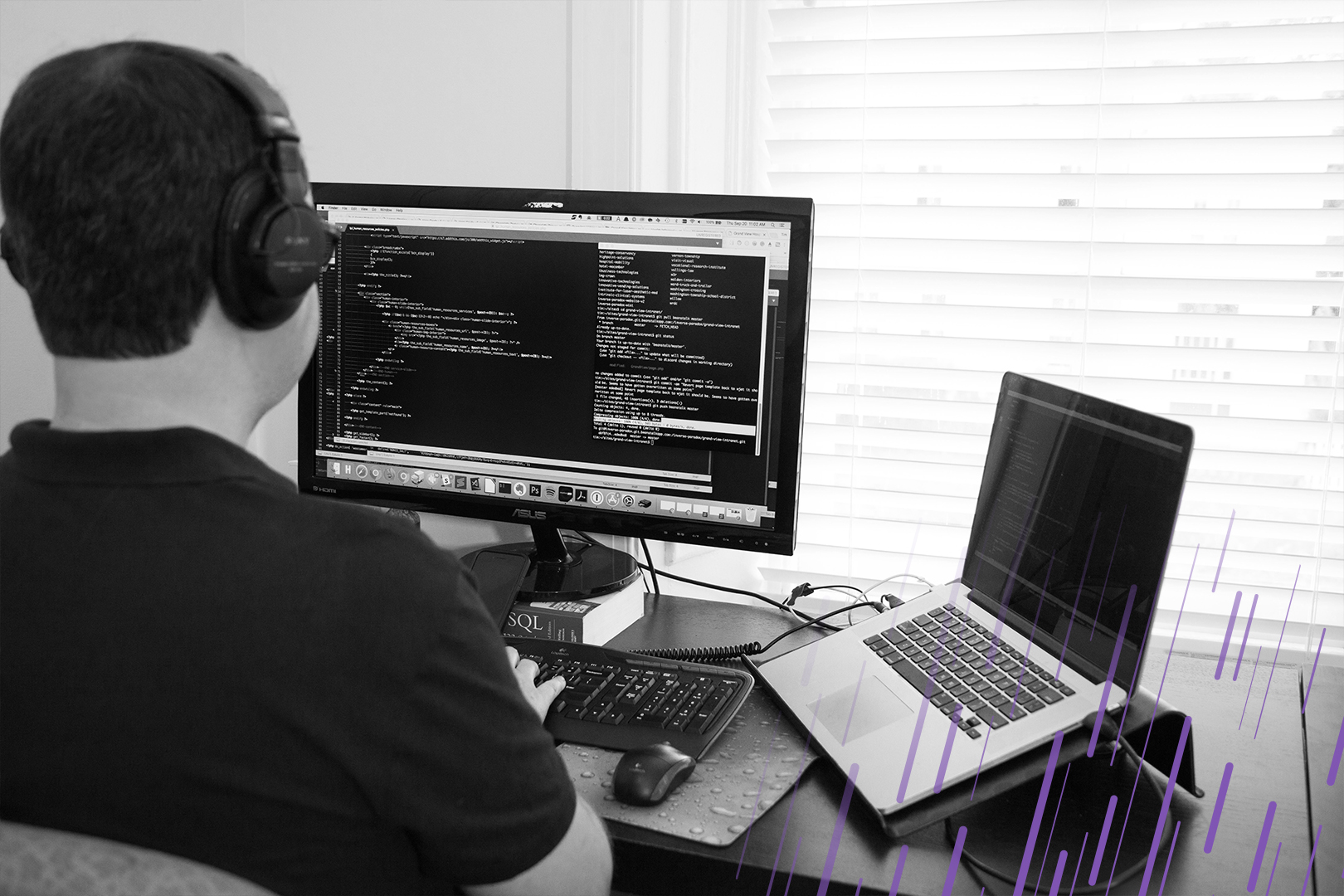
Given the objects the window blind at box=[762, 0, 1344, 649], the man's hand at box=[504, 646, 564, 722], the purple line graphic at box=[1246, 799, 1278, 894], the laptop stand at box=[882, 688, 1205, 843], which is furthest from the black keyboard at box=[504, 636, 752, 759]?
the window blind at box=[762, 0, 1344, 649]

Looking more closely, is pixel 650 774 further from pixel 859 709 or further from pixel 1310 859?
pixel 1310 859

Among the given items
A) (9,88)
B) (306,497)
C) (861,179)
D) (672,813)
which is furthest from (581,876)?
(9,88)

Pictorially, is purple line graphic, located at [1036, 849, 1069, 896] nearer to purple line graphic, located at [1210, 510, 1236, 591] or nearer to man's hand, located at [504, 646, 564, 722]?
man's hand, located at [504, 646, 564, 722]

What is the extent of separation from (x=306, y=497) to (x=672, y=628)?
0.72 m

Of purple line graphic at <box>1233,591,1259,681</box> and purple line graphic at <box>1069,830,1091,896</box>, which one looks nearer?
purple line graphic at <box>1069,830,1091,896</box>

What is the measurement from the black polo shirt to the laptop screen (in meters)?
0.54

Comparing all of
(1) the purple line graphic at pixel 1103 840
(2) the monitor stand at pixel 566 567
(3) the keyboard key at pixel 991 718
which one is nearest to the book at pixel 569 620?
(2) the monitor stand at pixel 566 567

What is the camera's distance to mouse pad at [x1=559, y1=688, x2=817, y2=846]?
0.87 metres

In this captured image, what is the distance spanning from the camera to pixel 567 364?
1287 millimetres

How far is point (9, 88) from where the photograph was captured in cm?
134

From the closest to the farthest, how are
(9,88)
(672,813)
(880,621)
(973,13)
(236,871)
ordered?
(236,871), (672,813), (880,621), (9,88), (973,13)

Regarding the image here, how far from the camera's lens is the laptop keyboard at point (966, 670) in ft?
3.03

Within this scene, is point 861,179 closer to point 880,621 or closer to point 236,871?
point 880,621

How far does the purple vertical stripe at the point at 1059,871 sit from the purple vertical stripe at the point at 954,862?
0.23 ft
